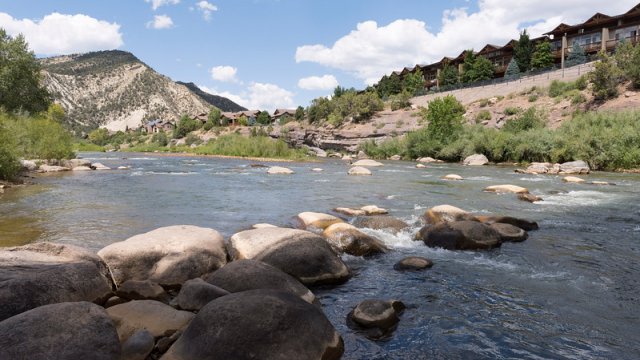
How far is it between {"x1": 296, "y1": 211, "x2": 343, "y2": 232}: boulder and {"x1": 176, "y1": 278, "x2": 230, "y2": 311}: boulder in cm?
548

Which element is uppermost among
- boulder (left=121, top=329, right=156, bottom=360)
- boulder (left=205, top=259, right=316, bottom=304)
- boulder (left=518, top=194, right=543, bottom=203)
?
boulder (left=205, top=259, right=316, bottom=304)

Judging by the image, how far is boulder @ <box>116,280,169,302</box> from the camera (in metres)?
6.61

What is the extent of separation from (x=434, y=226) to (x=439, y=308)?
13.4 feet

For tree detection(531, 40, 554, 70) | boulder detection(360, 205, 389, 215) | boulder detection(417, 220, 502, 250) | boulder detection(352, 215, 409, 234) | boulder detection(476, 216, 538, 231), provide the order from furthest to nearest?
1. tree detection(531, 40, 554, 70)
2. boulder detection(360, 205, 389, 215)
3. boulder detection(476, 216, 538, 231)
4. boulder detection(352, 215, 409, 234)
5. boulder detection(417, 220, 502, 250)

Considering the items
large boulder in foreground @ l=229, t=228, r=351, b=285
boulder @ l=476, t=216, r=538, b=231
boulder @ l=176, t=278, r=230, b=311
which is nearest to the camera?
boulder @ l=176, t=278, r=230, b=311

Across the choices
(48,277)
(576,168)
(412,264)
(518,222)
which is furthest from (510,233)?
(576,168)

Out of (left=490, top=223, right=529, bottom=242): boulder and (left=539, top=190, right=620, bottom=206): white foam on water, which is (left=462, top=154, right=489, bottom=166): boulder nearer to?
(left=539, top=190, right=620, bottom=206): white foam on water

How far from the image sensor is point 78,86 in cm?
16050

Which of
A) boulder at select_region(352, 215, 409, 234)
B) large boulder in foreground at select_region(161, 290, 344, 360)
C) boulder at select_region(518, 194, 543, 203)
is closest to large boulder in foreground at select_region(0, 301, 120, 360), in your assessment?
large boulder in foreground at select_region(161, 290, 344, 360)

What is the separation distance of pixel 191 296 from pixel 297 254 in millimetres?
2257

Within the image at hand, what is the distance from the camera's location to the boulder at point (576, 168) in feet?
93.6

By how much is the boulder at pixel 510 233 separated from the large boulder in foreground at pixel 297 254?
4.58 metres

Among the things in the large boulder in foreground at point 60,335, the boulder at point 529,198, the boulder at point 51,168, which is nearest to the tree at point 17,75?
the boulder at point 51,168

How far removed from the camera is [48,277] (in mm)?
5797
